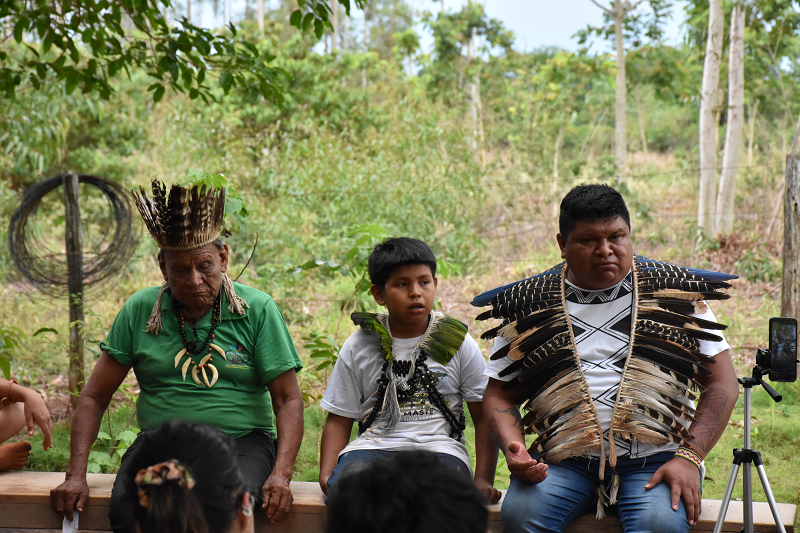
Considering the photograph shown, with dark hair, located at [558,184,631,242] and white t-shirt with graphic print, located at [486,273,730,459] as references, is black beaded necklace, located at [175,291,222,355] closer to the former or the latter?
white t-shirt with graphic print, located at [486,273,730,459]

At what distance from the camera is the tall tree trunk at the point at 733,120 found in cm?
848

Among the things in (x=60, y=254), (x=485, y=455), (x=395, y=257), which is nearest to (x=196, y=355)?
(x=395, y=257)

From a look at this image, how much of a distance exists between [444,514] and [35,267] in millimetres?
4206

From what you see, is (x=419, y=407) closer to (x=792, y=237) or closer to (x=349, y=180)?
(x=792, y=237)

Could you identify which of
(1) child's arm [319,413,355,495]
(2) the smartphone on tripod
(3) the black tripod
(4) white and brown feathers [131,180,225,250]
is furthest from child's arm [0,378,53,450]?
(2) the smartphone on tripod

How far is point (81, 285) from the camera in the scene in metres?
4.74

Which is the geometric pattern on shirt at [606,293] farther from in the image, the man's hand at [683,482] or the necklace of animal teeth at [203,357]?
the necklace of animal teeth at [203,357]

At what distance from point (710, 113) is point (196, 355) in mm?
7770

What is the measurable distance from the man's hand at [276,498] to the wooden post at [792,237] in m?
3.44

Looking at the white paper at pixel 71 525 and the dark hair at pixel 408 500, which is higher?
the dark hair at pixel 408 500

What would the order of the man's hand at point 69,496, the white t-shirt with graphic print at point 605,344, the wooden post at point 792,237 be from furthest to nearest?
the wooden post at point 792,237
the man's hand at point 69,496
the white t-shirt with graphic print at point 605,344

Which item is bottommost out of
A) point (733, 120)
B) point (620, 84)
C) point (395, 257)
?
point (395, 257)

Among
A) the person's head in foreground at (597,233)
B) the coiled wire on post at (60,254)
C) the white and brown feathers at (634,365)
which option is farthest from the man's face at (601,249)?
the coiled wire on post at (60,254)

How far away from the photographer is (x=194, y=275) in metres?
2.79
